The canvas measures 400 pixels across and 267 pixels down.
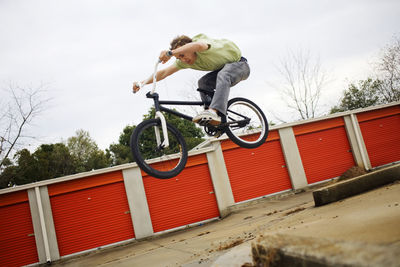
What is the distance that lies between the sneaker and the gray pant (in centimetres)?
11

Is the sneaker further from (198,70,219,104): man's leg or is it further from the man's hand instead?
the man's hand

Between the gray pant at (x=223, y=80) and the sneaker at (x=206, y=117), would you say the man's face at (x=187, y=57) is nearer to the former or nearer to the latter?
the gray pant at (x=223, y=80)

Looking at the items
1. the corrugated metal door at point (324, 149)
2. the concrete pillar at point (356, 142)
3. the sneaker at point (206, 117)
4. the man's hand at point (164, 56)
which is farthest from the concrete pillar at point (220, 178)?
the man's hand at point (164, 56)

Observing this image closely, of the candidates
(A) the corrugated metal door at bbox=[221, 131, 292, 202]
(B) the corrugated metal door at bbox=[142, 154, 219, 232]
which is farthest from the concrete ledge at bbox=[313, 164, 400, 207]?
(B) the corrugated metal door at bbox=[142, 154, 219, 232]

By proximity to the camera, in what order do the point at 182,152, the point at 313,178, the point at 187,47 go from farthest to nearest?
1. the point at 313,178
2. the point at 182,152
3. the point at 187,47

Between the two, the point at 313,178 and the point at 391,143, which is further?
the point at 391,143

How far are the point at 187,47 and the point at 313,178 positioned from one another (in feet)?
49.7

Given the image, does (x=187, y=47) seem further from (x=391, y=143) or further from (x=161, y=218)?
(x=391, y=143)

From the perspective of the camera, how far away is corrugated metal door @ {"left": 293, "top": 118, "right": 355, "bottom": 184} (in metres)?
16.7

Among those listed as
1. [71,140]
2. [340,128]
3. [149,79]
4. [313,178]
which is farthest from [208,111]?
[71,140]

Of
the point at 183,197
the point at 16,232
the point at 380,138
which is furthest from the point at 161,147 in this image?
the point at 380,138

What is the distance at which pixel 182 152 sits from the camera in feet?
12.4

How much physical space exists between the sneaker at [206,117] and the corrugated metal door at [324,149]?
14.2 meters

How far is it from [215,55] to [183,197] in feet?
38.6
